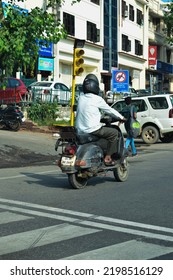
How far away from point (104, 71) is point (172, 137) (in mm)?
23344

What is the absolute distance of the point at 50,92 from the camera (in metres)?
24.6

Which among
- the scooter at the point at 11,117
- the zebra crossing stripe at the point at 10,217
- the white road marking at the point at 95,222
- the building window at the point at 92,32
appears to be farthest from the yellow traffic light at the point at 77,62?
the building window at the point at 92,32

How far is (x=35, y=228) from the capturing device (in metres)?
6.23

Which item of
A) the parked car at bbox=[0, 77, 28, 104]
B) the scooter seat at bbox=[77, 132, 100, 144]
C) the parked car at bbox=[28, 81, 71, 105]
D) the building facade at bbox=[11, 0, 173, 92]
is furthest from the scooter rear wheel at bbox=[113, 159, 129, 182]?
the building facade at bbox=[11, 0, 173, 92]

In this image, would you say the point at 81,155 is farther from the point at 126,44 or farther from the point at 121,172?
the point at 126,44

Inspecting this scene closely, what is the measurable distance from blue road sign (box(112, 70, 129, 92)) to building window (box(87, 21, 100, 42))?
17.5 meters

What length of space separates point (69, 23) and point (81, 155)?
29.0 m

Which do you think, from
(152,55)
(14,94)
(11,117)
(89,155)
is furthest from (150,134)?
(152,55)

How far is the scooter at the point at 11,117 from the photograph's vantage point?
64.5 ft

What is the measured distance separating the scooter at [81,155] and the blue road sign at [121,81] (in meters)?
13.5

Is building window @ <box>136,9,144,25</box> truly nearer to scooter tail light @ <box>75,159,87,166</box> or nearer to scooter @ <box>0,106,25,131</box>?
scooter @ <box>0,106,25,131</box>

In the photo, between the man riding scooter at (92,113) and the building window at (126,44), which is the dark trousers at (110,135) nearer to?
the man riding scooter at (92,113)

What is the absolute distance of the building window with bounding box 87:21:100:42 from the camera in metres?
39.6

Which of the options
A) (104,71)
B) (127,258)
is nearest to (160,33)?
(104,71)
